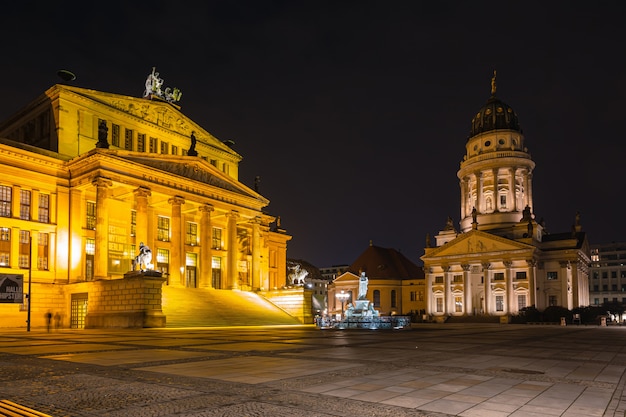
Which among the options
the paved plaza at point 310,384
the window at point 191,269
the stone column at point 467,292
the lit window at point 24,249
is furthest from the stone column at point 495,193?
the paved plaza at point 310,384

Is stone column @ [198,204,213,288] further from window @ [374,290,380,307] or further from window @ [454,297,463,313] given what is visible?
window @ [374,290,380,307]

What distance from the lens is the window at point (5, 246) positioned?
46000 mm

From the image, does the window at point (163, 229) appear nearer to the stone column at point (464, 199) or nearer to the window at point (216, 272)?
the window at point (216, 272)

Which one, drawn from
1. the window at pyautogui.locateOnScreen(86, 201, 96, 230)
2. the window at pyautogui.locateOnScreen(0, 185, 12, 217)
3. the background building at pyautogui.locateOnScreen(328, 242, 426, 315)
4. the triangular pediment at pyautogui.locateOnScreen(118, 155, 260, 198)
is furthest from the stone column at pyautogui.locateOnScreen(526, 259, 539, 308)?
the window at pyautogui.locateOnScreen(0, 185, 12, 217)

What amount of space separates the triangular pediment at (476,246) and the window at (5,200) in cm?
7328

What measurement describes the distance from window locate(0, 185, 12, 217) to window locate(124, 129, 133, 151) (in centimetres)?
1287

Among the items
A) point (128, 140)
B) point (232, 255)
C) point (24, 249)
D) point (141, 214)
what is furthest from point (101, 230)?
point (232, 255)

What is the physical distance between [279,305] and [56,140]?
27.3 metres

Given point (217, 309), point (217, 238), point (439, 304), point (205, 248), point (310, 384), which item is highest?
point (217, 238)

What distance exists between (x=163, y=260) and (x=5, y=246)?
1610 centimetres

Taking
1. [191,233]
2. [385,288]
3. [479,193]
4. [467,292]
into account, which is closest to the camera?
[191,233]

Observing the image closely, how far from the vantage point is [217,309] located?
48.8 metres

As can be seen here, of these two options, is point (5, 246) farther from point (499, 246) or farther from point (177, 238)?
point (499, 246)

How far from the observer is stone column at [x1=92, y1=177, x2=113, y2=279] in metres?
46.9
